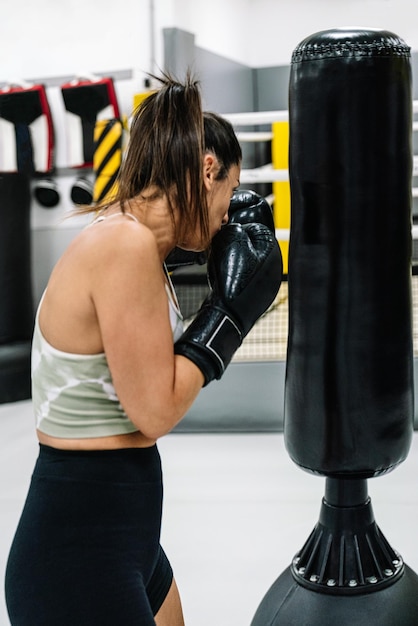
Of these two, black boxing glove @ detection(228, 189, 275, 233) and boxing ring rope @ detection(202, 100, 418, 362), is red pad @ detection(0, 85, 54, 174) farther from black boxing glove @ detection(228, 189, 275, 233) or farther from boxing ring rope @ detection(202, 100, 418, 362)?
black boxing glove @ detection(228, 189, 275, 233)

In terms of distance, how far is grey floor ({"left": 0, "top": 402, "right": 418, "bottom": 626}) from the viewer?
2217 mm

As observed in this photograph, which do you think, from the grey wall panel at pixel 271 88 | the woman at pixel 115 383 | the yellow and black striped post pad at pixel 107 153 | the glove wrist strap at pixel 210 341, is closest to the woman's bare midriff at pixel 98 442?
the woman at pixel 115 383

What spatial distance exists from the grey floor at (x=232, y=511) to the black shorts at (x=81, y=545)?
3.30 feet

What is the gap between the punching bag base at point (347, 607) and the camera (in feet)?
5.17

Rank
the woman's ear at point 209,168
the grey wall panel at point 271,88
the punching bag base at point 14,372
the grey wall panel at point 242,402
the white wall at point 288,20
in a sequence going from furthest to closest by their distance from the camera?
1. the white wall at point 288,20
2. the grey wall panel at point 271,88
3. the punching bag base at point 14,372
4. the grey wall panel at point 242,402
5. the woman's ear at point 209,168

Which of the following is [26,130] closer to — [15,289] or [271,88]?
[15,289]

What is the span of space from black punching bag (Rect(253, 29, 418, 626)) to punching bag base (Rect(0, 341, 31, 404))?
2.77 metres

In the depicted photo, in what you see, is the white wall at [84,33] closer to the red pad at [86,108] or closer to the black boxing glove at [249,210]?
the red pad at [86,108]

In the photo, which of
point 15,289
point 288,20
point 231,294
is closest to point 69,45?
point 15,289

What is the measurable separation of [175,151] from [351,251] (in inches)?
20.2

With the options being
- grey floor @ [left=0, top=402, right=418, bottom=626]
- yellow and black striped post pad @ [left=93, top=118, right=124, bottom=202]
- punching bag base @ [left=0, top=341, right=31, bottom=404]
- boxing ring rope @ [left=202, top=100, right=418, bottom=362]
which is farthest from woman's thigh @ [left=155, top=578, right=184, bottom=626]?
yellow and black striped post pad @ [left=93, top=118, right=124, bottom=202]

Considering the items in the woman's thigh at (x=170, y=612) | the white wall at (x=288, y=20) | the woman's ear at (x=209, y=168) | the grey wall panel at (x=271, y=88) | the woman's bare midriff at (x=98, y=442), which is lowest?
the woman's thigh at (x=170, y=612)

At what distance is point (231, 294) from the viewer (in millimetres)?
1281

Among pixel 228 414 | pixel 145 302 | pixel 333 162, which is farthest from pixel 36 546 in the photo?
pixel 228 414
